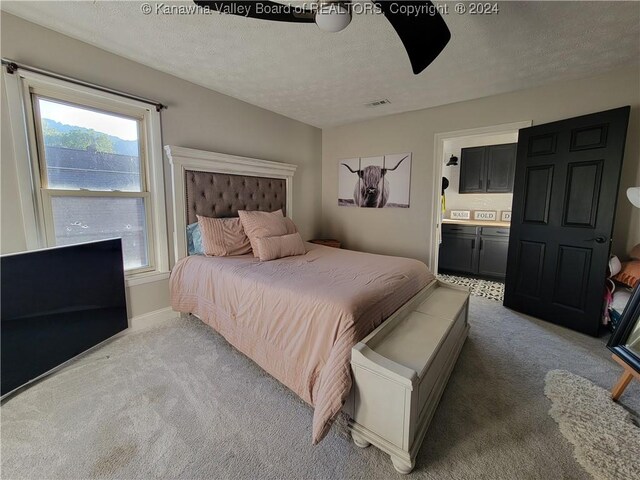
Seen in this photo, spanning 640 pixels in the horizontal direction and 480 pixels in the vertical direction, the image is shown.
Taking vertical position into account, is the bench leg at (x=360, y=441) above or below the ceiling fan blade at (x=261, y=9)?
below

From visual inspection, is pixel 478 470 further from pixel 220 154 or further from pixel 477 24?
pixel 220 154

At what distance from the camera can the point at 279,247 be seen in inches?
104

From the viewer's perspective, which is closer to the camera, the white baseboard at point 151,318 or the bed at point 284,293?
the bed at point 284,293

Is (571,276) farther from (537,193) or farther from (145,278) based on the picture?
(145,278)

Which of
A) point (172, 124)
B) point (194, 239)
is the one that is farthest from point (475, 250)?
point (172, 124)

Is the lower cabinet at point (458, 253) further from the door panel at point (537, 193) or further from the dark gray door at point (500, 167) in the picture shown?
the door panel at point (537, 193)

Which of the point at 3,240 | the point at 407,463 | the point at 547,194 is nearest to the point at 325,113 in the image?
the point at 547,194

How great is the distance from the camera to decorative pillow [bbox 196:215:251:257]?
2613 mm

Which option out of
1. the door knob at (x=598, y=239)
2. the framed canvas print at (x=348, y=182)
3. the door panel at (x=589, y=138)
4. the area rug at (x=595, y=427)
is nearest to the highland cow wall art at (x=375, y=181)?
the framed canvas print at (x=348, y=182)

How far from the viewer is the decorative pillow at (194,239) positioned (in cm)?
273

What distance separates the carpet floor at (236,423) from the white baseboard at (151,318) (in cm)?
29

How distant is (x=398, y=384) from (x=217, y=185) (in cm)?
267

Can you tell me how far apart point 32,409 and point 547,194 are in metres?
4.42

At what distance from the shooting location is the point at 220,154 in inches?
114
